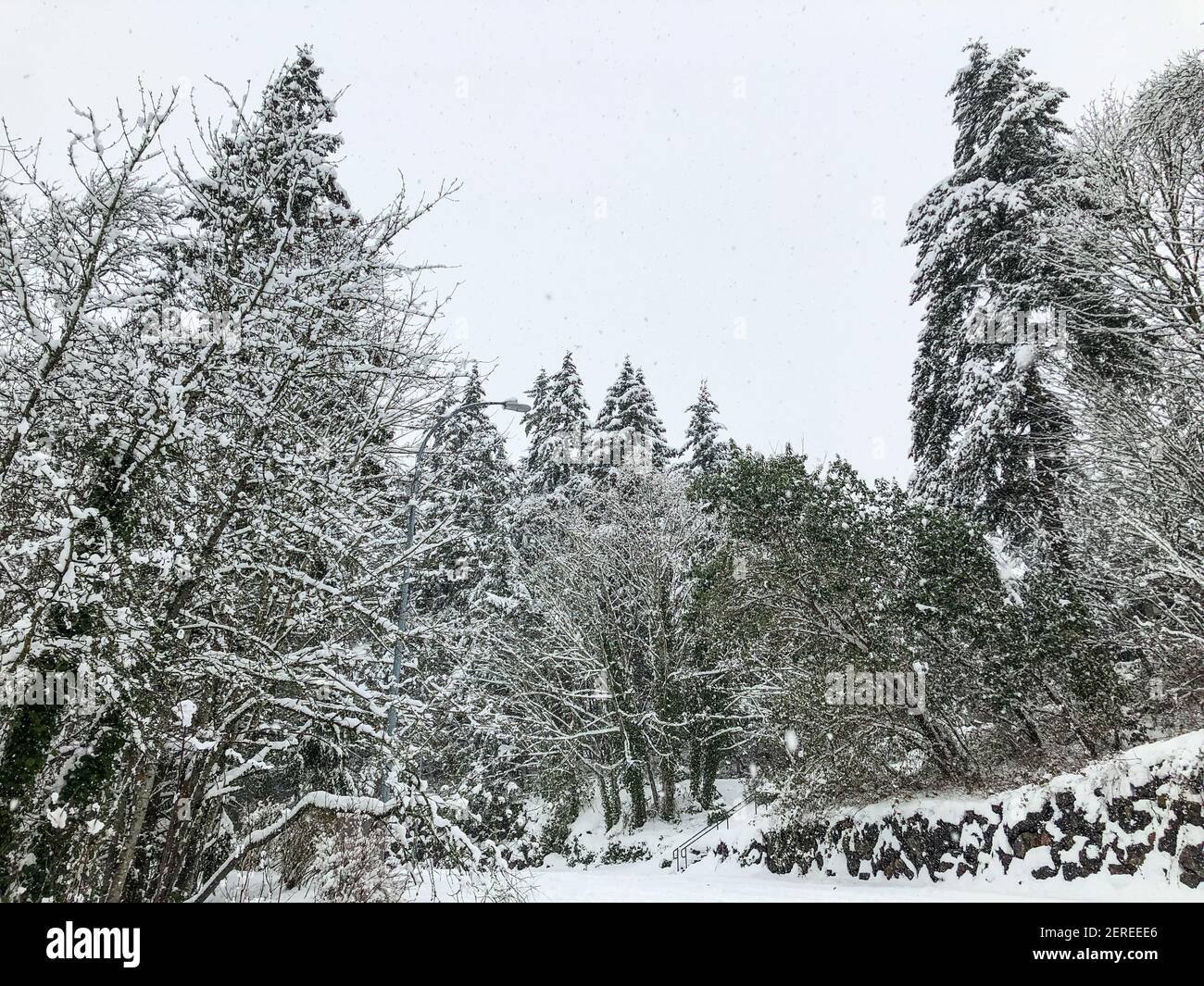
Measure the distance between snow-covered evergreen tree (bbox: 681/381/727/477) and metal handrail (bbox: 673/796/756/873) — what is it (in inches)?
542

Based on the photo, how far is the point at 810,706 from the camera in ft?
46.0

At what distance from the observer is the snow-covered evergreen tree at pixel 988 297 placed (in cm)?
1527

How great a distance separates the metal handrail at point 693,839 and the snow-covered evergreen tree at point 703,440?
45.2ft

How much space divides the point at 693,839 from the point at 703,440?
17130mm

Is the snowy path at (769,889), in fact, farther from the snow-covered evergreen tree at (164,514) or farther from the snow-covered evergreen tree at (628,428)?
the snow-covered evergreen tree at (628,428)

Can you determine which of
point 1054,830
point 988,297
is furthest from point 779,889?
point 988,297

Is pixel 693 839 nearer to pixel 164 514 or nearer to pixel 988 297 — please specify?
pixel 988 297

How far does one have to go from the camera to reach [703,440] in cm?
3103

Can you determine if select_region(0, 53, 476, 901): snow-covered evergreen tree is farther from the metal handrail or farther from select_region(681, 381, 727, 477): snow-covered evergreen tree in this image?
select_region(681, 381, 727, 477): snow-covered evergreen tree

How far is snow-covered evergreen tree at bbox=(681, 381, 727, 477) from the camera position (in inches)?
1195

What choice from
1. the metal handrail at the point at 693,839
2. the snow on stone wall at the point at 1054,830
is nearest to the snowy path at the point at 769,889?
the snow on stone wall at the point at 1054,830

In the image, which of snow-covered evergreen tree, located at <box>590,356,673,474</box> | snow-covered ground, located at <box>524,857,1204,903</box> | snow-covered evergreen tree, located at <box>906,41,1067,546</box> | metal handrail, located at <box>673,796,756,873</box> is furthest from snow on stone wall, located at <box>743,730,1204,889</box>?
snow-covered evergreen tree, located at <box>590,356,673,474</box>

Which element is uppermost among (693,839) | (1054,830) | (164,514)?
(164,514)
